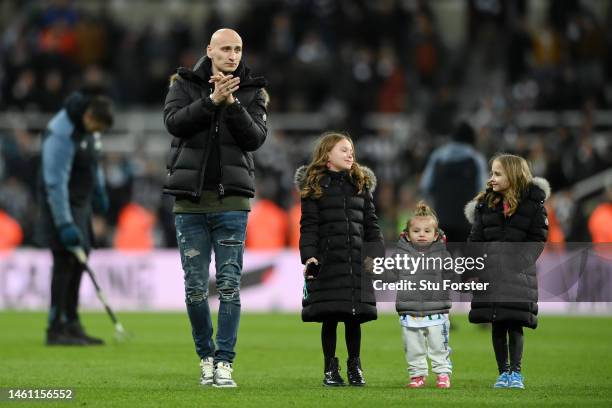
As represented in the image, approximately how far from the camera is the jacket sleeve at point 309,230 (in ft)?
32.0

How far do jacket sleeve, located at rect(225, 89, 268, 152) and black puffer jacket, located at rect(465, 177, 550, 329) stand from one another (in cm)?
175

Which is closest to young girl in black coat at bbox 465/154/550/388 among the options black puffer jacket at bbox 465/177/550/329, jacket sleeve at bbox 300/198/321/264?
black puffer jacket at bbox 465/177/550/329

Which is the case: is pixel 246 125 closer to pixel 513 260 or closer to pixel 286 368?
pixel 513 260

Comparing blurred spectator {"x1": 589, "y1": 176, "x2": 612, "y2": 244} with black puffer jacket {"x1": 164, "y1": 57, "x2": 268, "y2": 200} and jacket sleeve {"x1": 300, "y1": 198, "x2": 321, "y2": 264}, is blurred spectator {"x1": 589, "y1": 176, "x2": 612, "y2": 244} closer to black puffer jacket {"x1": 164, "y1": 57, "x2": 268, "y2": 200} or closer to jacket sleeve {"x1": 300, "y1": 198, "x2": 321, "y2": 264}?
jacket sleeve {"x1": 300, "y1": 198, "x2": 321, "y2": 264}

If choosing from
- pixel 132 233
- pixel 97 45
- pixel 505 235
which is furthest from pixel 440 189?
pixel 97 45

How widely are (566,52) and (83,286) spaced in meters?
11.1

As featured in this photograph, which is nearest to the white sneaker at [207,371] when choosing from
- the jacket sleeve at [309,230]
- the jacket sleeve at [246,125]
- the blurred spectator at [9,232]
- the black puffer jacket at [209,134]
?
the jacket sleeve at [309,230]

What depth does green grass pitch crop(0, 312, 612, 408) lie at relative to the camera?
9109 millimetres

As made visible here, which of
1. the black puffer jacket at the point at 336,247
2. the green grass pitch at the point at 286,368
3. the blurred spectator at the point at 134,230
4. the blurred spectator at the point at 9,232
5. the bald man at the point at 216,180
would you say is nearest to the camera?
the green grass pitch at the point at 286,368

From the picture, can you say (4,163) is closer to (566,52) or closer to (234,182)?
(566,52)

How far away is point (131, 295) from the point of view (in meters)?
20.5

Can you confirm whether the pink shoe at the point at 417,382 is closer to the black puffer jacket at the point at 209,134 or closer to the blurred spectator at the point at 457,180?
the black puffer jacket at the point at 209,134

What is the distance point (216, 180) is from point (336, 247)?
97cm

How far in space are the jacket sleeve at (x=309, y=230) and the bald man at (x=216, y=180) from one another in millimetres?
428
